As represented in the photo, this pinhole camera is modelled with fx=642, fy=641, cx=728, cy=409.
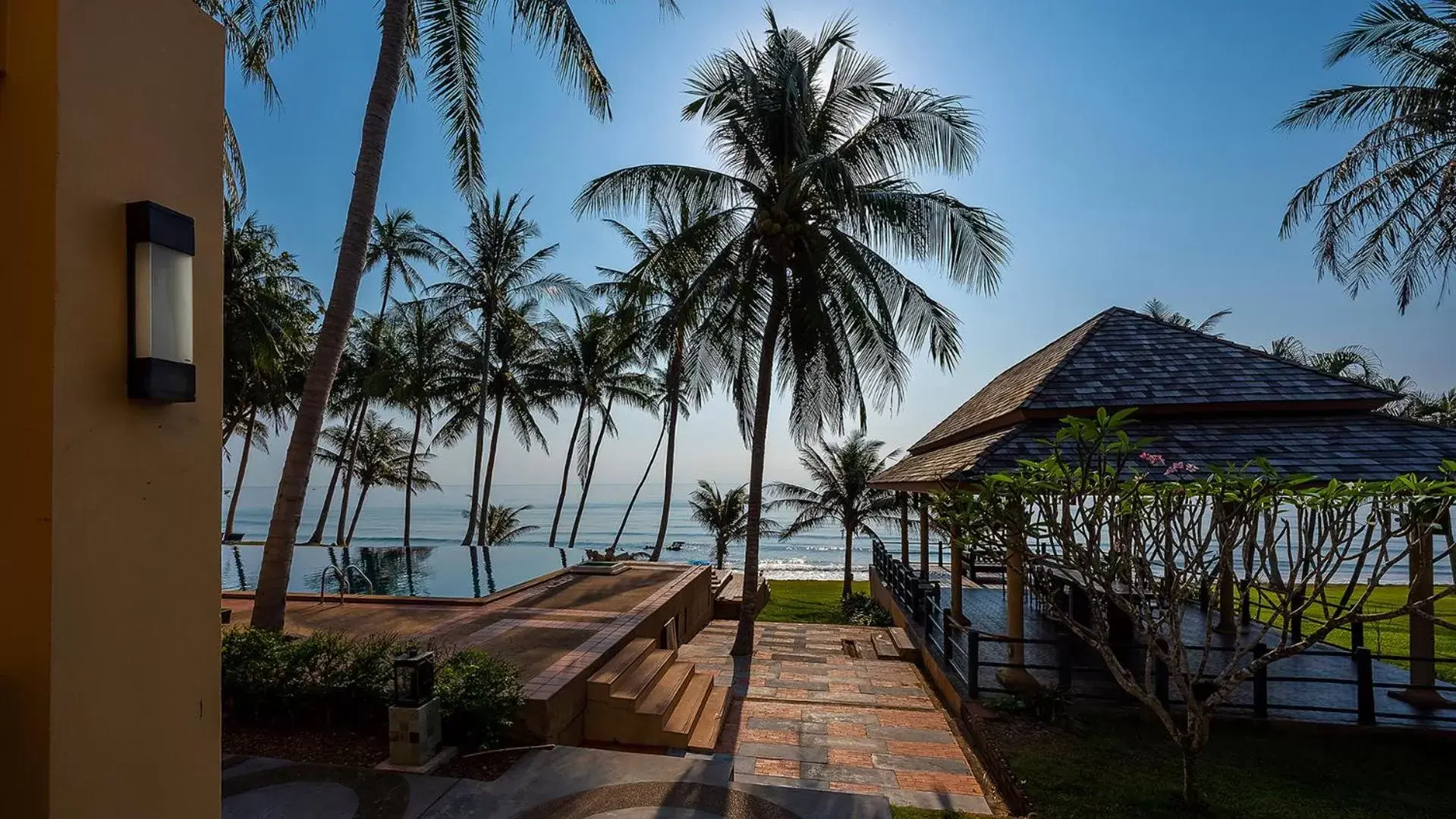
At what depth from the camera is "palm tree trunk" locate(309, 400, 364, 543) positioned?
2324cm

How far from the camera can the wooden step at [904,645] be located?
11273 mm

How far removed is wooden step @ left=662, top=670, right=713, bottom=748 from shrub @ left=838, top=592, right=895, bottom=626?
7.91m

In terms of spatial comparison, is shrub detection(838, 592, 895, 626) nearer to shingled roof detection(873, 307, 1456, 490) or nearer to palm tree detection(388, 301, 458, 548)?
shingled roof detection(873, 307, 1456, 490)

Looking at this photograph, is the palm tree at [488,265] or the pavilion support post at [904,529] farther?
the palm tree at [488,265]

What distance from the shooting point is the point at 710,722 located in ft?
24.1

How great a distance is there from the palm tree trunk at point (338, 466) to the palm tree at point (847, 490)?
623 inches

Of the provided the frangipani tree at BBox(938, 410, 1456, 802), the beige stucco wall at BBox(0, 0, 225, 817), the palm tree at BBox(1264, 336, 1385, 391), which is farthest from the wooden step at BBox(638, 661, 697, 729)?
the palm tree at BBox(1264, 336, 1385, 391)

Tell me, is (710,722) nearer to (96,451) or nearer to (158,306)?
(96,451)

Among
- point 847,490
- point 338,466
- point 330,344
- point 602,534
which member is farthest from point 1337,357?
point 602,534

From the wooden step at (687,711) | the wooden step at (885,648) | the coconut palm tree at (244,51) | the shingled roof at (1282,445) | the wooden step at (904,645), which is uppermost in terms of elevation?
the coconut palm tree at (244,51)

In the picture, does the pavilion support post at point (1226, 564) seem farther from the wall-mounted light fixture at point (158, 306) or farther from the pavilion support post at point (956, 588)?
the wall-mounted light fixture at point (158, 306)

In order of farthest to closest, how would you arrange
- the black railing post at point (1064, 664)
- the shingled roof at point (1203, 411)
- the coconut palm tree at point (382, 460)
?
the coconut palm tree at point (382, 460)
the shingled roof at point (1203, 411)
the black railing post at point (1064, 664)

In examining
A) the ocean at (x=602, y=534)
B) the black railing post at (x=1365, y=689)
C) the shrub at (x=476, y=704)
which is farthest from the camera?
the ocean at (x=602, y=534)

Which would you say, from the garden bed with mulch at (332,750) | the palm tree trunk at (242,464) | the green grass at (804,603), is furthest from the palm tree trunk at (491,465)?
the garden bed with mulch at (332,750)
